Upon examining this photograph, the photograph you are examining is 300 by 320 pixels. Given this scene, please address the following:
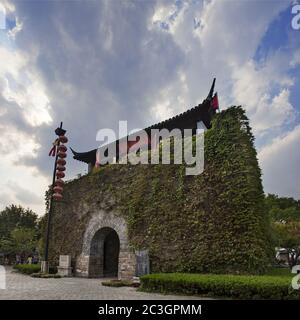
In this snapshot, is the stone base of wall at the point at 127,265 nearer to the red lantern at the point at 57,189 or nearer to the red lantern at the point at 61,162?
the red lantern at the point at 57,189

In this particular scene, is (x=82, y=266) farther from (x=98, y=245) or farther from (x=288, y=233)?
(x=288, y=233)

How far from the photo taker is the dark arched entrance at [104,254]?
52.1 feet

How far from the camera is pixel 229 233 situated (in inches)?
431

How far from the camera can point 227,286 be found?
8070 millimetres

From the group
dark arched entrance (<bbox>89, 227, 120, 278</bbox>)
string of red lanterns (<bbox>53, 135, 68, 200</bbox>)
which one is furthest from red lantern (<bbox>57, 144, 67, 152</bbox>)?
dark arched entrance (<bbox>89, 227, 120, 278</bbox>)

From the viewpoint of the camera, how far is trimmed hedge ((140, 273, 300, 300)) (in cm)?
731

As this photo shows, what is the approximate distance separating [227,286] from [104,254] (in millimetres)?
10203

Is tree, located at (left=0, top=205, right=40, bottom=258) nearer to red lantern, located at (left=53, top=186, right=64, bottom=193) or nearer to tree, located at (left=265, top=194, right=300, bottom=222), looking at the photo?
red lantern, located at (left=53, top=186, right=64, bottom=193)

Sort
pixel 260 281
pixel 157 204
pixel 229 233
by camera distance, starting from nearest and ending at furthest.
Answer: pixel 260 281, pixel 229 233, pixel 157 204

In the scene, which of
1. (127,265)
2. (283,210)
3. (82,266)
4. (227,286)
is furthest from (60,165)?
(283,210)
